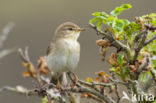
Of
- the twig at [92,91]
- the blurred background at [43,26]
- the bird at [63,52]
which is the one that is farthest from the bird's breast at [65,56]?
the blurred background at [43,26]

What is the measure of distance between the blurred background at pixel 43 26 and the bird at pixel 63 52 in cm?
264

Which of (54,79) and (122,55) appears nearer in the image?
(122,55)

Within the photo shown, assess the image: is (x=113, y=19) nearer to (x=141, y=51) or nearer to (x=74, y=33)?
(x=141, y=51)

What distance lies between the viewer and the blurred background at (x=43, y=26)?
365 inches

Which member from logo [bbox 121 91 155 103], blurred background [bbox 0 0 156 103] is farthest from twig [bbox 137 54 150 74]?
blurred background [bbox 0 0 156 103]

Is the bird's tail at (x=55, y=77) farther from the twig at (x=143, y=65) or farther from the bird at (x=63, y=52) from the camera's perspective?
the twig at (x=143, y=65)

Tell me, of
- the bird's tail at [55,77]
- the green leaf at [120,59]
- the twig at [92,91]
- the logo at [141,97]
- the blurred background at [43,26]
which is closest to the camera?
the logo at [141,97]

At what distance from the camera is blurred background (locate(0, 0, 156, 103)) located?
927 cm

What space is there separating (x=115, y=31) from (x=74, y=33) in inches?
99.1

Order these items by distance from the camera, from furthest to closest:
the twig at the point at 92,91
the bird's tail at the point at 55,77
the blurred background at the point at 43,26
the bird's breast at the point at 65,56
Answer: the blurred background at the point at 43,26
the bird's tail at the point at 55,77
the bird's breast at the point at 65,56
the twig at the point at 92,91

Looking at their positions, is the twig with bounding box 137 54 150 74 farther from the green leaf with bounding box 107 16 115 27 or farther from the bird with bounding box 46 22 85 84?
the bird with bounding box 46 22 85 84

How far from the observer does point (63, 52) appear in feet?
15.1

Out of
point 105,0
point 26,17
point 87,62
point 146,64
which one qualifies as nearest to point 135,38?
point 146,64

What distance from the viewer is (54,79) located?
466 centimetres
